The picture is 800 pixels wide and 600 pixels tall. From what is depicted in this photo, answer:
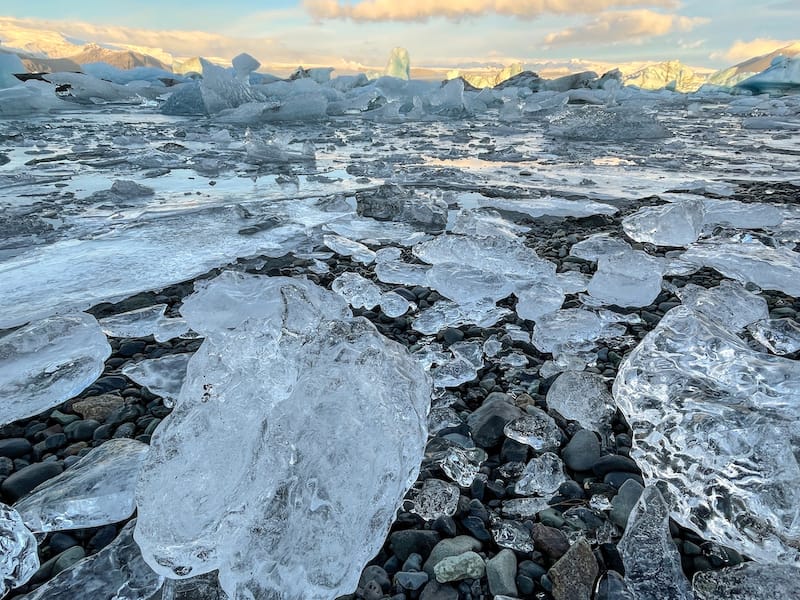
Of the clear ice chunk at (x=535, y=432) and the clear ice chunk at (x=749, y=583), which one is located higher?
the clear ice chunk at (x=749, y=583)

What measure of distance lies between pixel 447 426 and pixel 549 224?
92.9 inches

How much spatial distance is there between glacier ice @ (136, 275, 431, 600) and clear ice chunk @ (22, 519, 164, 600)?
0.06 metres

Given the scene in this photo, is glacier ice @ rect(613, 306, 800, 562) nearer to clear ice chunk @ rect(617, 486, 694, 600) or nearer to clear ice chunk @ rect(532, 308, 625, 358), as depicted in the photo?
clear ice chunk @ rect(617, 486, 694, 600)

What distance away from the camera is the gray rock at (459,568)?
3.44 feet

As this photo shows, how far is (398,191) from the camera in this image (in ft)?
12.2

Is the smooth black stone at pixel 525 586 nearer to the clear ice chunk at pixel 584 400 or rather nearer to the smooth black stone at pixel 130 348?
the clear ice chunk at pixel 584 400

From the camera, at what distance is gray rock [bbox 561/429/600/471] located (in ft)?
4.47

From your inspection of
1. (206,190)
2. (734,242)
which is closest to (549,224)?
(734,242)

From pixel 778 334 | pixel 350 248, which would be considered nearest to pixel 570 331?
pixel 778 334

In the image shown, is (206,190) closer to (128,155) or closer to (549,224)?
(128,155)

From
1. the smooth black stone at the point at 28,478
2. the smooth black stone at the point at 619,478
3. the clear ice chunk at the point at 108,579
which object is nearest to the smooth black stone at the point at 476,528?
the smooth black stone at the point at 619,478

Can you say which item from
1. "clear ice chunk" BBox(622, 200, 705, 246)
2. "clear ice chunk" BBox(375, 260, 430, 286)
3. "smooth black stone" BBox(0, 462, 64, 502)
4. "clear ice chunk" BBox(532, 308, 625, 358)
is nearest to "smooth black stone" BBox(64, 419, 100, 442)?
"smooth black stone" BBox(0, 462, 64, 502)

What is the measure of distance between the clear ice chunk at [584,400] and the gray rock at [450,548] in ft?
1.84

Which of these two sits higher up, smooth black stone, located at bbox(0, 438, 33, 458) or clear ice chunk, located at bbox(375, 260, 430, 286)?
smooth black stone, located at bbox(0, 438, 33, 458)
